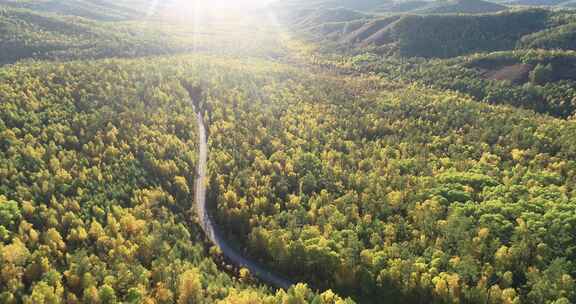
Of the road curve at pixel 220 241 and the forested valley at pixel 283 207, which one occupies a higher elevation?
the forested valley at pixel 283 207

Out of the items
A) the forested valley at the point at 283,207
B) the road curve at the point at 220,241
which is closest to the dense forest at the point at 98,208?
the forested valley at the point at 283,207

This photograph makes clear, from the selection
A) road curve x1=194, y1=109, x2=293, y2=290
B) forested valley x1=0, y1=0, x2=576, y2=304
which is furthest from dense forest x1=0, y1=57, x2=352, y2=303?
road curve x1=194, y1=109, x2=293, y2=290

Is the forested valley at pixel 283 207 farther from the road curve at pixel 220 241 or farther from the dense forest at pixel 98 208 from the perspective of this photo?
the road curve at pixel 220 241

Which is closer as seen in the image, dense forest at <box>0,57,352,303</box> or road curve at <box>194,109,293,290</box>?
dense forest at <box>0,57,352,303</box>

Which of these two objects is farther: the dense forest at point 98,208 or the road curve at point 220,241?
the road curve at point 220,241

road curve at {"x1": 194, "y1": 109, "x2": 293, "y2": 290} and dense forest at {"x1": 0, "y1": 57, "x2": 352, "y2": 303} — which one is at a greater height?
dense forest at {"x1": 0, "y1": 57, "x2": 352, "y2": 303}

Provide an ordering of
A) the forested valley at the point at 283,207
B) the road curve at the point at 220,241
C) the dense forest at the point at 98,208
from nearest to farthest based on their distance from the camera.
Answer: the dense forest at the point at 98,208, the forested valley at the point at 283,207, the road curve at the point at 220,241

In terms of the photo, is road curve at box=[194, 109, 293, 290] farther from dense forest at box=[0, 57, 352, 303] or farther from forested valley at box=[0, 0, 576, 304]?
dense forest at box=[0, 57, 352, 303]

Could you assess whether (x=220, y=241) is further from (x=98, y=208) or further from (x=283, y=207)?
(x=98, y=208)

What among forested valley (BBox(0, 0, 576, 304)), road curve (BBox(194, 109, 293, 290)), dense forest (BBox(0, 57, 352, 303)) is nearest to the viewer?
dense forest (BBox(0, 57, 352, 303))

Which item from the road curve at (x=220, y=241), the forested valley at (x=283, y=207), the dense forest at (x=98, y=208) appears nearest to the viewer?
the dense forest at (x=98, y=208)

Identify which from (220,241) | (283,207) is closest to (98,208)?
(220,241)

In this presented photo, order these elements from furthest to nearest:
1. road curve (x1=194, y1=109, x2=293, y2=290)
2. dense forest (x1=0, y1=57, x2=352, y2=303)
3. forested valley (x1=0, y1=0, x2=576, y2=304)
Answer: road curve (x1=194, y1=109, x2=293, y2=290) < forested valley (x1=0, y1=0, x2=576, y2=304) < dense forest (x1=0, y1=57, x2=352, y2=303)
